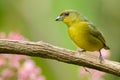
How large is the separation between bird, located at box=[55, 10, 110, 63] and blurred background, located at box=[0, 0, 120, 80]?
1.20 m

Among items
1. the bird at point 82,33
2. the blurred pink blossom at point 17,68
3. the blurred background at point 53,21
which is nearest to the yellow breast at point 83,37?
the bird at point 82,33

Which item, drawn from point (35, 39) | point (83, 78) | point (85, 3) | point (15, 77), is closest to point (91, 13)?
point (85, 3)

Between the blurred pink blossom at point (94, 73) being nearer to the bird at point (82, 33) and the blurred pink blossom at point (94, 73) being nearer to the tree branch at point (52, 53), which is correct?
the bird at point (82, 33)

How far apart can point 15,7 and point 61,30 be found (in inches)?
22.6

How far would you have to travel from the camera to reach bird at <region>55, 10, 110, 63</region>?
208 inches

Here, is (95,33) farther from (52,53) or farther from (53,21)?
→ (53,21)

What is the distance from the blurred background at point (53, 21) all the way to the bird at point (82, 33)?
1200mm

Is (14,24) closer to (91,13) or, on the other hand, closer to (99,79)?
(91,13)

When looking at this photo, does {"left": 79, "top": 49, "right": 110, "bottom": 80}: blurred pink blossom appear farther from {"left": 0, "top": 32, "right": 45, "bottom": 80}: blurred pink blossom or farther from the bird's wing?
{"left": 0, "top": 32, "right": 45, "bottom": 80}: blurred pink blossom

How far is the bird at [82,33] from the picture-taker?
5.29m

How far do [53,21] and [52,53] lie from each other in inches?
90.6

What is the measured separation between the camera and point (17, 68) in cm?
528

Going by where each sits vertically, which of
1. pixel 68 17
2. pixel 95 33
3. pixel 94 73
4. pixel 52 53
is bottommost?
pixel 94 73

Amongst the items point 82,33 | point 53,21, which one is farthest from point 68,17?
point 53,21
